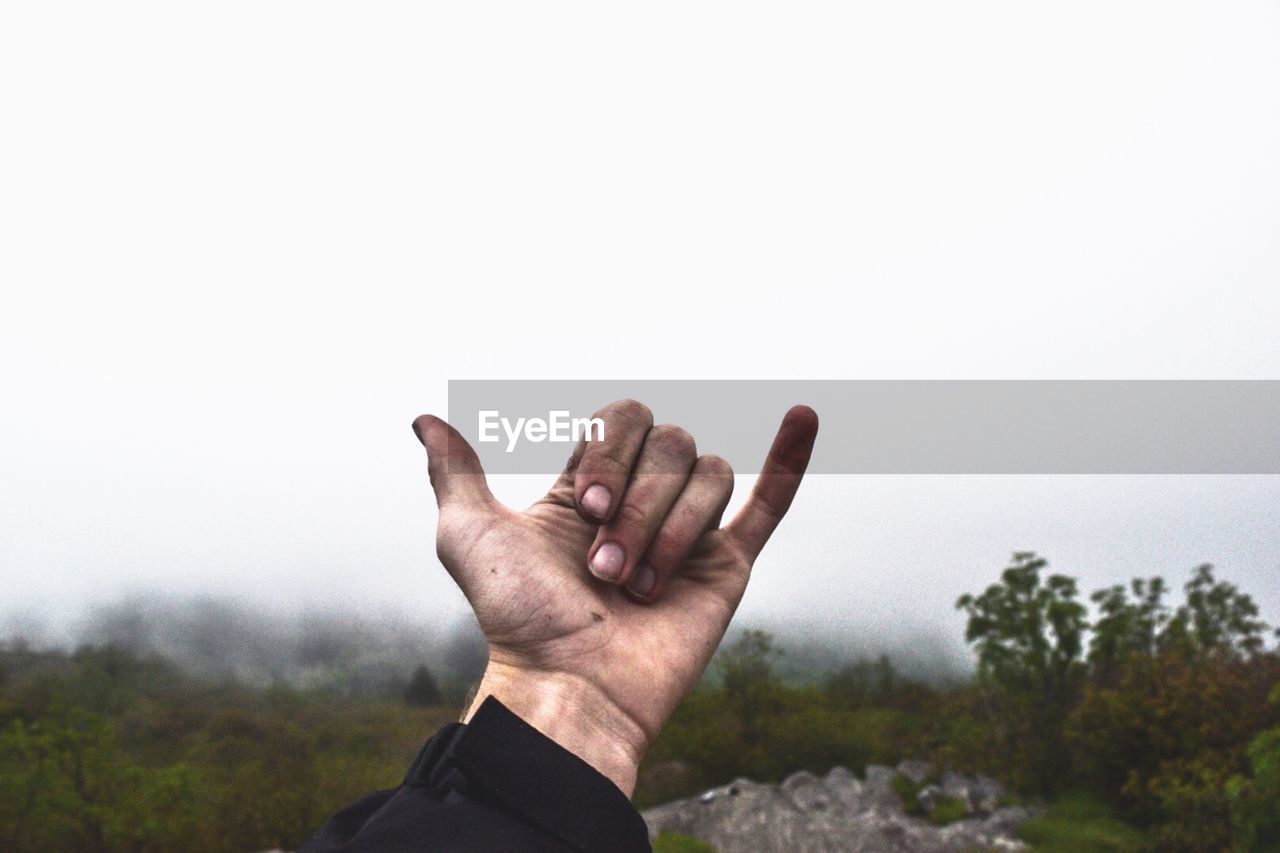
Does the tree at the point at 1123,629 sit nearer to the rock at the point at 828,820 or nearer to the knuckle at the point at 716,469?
the rock at the point at 828,820

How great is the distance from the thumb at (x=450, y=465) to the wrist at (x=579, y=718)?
0.38 metres

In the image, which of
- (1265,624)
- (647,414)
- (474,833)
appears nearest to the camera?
(474,833)

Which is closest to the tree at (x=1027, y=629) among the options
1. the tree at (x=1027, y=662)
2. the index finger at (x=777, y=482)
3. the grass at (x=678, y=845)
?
the tree at (x=1027, y=662)

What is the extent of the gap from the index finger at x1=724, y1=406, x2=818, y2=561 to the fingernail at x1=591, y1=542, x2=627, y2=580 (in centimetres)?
47

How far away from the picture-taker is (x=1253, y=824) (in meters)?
11.8

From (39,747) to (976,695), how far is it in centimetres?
1616

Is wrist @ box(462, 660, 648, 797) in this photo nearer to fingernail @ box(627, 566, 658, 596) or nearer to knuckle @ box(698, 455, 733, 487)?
fingernail @ box(627, 566, 658, 596)

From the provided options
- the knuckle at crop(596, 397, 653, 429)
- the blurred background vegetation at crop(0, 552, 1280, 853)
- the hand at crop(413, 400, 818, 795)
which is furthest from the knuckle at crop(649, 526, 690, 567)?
the blurred background vegetation at crop(0, 552, 1280, 853)

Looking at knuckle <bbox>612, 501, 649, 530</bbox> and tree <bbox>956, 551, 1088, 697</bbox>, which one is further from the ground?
knuckle <bbox>612, 501, 649, 530</bbox>

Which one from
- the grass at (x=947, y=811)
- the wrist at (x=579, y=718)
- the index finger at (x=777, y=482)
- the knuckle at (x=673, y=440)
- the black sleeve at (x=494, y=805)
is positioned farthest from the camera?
the grass at (x=947, y=811)

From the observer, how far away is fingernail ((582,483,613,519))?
1979 millimetres

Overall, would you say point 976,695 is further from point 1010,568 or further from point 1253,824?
point 1253,824

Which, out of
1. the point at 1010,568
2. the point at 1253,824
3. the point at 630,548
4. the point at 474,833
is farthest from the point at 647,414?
the point at 1010,568

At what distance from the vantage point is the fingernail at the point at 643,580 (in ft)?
6.84
